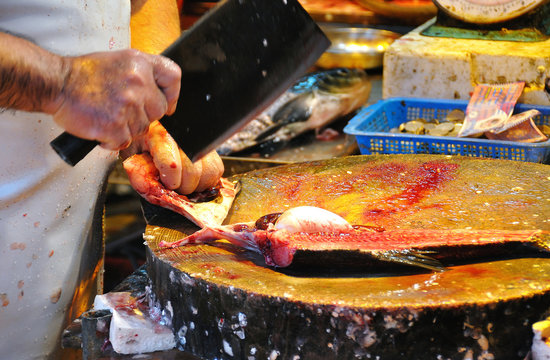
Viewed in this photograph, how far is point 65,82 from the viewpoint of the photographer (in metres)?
1.60

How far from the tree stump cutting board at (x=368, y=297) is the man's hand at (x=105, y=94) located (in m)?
0.39

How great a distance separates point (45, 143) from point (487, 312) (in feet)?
4.65

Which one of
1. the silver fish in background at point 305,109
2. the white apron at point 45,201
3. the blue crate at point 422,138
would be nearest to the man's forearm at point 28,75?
the white apron at point 45,201

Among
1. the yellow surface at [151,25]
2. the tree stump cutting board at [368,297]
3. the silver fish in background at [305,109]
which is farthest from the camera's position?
the silver fish in background at [305,109]

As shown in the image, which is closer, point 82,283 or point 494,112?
point 82,283

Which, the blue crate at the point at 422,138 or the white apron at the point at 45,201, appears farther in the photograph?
the blue crate at the point at 422,138

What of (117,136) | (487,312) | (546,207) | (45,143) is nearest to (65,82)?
(117,136)

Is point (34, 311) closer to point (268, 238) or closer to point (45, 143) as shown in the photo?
point (45, 143)

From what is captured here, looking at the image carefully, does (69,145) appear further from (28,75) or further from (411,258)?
(411,258)

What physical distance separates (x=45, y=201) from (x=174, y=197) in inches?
16.6

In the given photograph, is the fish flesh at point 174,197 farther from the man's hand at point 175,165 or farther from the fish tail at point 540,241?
the fish tail at point 540,241

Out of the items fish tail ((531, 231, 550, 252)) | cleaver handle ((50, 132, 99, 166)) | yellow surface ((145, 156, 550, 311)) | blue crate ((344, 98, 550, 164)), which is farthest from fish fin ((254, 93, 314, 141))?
fish tail ((531, 231, 550, 252))

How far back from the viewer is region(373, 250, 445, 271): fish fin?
5.38ft

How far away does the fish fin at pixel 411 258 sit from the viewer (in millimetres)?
1641
